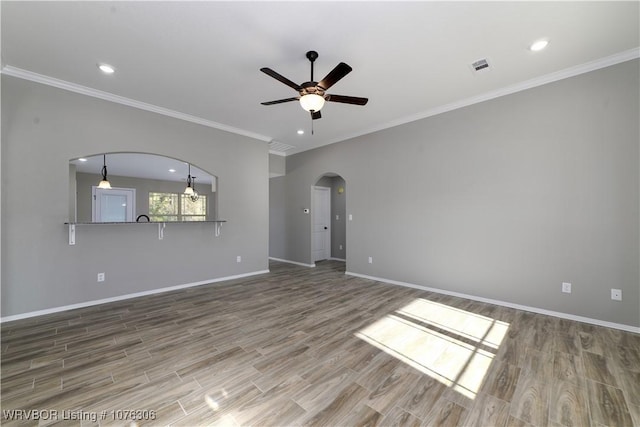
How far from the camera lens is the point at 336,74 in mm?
2402

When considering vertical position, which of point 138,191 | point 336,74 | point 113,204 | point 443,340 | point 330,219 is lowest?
point 443,340

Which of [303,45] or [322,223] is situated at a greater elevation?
[303,45]

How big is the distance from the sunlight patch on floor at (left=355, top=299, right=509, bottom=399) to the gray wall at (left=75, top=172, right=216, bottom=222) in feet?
18.1

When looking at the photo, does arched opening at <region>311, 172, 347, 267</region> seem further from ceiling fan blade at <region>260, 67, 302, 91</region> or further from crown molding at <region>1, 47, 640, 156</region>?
ceiling fan blade at <region>260, 67, 302, 91</region>

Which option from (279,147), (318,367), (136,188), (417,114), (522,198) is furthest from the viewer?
(136,188)

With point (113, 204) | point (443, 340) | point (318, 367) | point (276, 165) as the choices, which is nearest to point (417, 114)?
point (443, 340)

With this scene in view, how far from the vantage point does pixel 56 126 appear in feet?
11.1

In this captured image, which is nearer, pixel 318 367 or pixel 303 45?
pixel 318 367

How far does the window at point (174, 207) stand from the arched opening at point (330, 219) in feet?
13.1

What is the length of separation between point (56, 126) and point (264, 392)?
4248 mm

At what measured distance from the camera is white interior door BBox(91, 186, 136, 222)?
25.6 ft

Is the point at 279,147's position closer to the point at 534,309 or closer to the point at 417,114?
the point at 417,114

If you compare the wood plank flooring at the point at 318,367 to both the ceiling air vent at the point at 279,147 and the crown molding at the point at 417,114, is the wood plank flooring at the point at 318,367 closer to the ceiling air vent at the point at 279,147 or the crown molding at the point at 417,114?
the crown molding at the point at 417,114

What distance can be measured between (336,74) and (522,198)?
305cm
